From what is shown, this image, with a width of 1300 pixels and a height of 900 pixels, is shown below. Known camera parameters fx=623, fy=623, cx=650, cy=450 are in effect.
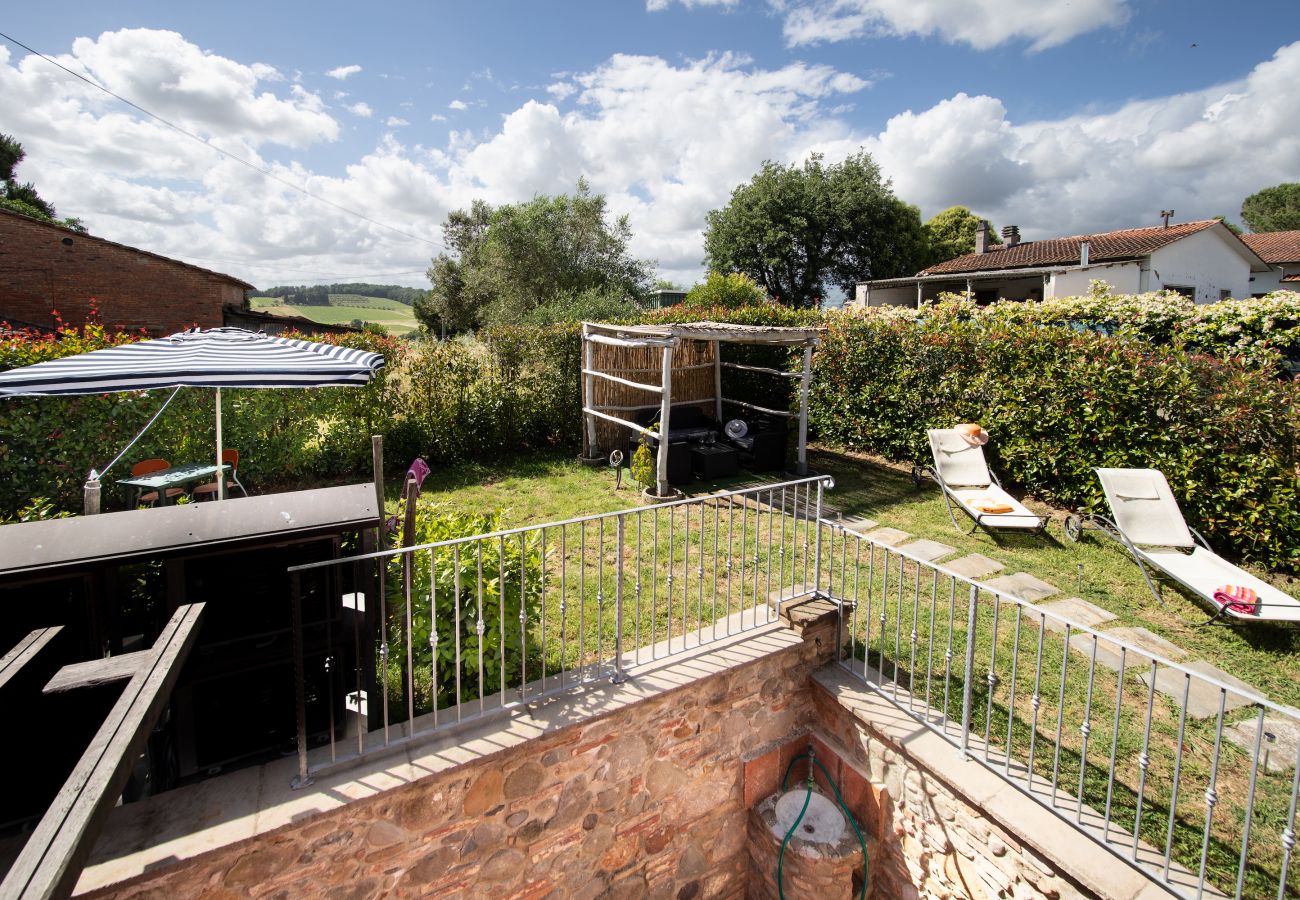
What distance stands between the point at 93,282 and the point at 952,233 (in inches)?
1559

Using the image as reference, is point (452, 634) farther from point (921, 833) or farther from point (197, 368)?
point (921, 833)

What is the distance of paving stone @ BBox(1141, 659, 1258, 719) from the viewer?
3.62 m

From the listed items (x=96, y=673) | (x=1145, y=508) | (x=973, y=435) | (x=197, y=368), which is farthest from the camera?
(x=973, y=435)

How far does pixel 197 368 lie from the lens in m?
3.50

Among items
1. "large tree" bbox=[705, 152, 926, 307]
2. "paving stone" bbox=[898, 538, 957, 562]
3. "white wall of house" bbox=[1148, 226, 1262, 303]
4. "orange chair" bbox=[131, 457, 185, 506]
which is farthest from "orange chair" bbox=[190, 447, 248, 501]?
"large tree" bbox=[705, 152, 926, 307]

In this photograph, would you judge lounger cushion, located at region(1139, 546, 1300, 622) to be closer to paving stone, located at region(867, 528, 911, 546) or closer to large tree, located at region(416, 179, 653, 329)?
paving stone, located at region(867, 528, 911, 546)

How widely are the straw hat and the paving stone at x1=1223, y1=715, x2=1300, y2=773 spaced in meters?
4.01

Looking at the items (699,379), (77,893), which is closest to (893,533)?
(699,379)

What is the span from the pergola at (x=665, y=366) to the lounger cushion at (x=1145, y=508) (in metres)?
3.64

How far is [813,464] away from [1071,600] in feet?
15.2

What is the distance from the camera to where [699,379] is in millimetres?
10781

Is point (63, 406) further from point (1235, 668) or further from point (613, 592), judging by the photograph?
point (1235, 668)

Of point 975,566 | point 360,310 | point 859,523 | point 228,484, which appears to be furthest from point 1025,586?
point 360,310

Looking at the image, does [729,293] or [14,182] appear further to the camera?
[14,182]
